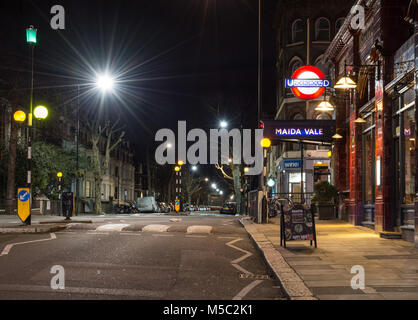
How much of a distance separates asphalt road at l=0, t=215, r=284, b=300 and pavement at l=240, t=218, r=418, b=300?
14.5 inches

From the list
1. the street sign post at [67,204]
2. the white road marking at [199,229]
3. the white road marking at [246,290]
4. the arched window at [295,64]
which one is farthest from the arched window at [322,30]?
the white road marking at [246,290]

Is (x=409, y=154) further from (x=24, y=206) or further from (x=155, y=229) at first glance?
(x=24, y=206)

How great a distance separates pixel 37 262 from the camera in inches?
378

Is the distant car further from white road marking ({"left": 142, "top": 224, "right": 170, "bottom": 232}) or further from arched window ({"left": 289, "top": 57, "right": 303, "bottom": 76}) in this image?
white road marking ({"left": 142, "top": 224, "right": 170, "bottom": 232})

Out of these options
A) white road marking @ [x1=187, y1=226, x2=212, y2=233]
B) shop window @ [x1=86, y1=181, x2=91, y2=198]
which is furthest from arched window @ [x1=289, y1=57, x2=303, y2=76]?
white road marking @ [x1=187, y1=226, x2=212, y2=233]

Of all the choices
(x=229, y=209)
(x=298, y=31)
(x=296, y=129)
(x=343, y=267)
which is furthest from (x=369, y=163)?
(x=229, y=209)

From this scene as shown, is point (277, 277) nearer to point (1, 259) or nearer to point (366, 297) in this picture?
point (366, 297)

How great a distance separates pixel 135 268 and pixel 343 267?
12.1ft

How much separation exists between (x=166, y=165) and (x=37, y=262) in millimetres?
69559

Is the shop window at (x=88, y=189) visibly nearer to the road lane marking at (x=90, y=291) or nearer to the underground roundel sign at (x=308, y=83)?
the underground roundel sign at (x=308, y=83)

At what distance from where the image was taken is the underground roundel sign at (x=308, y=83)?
2066cm

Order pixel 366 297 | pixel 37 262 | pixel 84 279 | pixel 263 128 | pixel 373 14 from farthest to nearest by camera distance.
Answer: pixel 263 128 → pixel 373 14 → pixel 37 262 → pixel 84 279 → pixel 366 297

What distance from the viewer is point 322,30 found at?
4300 cm
